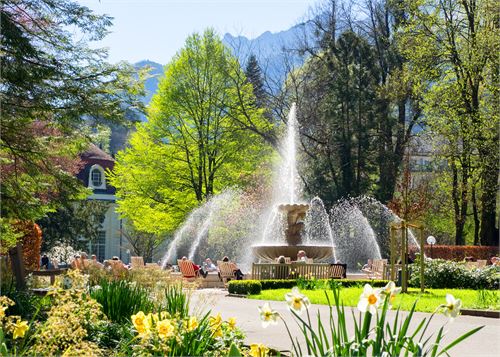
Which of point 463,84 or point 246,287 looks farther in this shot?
point 463,84

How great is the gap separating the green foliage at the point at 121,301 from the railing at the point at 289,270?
14721 millimetres

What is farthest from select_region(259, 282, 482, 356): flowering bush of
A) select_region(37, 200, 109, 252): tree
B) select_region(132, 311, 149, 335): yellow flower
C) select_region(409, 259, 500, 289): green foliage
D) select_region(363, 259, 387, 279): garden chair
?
select_region(37, 200, 109, 252): tree

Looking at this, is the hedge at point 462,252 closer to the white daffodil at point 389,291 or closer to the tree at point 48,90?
the tree at point 48,90

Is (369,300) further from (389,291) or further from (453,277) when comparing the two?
(453,277)

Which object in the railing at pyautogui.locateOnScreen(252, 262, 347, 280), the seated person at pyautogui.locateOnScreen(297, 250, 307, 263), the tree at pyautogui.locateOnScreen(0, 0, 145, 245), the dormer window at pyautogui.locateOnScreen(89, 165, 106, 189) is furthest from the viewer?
the dormer window at pyautogui.locateOnScreen(89, 165, 106, 189)

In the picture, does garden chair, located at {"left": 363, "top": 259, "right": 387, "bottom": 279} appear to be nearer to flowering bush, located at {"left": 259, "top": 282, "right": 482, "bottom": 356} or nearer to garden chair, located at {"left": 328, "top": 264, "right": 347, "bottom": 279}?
garden chair, located at {"left": 328, "top": 264, "right": 347, "bottom": 279}

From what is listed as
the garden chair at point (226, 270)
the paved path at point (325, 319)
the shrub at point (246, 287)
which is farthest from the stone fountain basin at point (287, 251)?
the paved path at point (325, 319)

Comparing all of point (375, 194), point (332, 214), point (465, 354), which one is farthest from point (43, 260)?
point (465, 354)

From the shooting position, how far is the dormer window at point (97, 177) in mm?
65312

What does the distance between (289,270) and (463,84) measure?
1625 cm

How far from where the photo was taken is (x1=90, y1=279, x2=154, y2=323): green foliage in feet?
33.5

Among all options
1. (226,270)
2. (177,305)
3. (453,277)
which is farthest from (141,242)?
(177,305)

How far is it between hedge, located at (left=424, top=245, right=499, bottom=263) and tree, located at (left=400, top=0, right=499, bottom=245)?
4.96 ft

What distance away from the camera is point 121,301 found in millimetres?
10273
